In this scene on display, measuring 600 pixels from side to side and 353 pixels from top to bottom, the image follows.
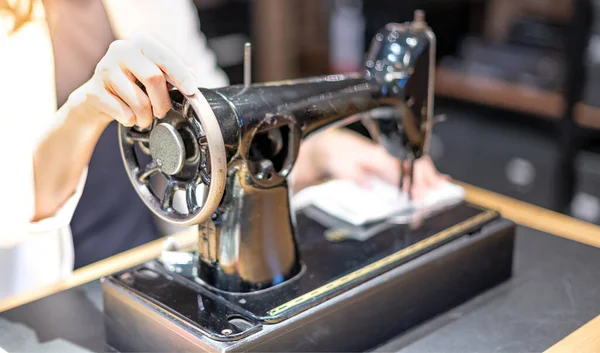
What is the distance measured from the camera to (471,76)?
2.81 meters

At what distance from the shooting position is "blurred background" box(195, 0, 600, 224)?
250 cm

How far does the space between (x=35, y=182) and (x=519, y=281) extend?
0.75 meters

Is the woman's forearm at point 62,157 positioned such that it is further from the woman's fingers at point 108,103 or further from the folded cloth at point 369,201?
the folded cloth at point 369,201

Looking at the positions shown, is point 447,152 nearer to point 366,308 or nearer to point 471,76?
point 471,76

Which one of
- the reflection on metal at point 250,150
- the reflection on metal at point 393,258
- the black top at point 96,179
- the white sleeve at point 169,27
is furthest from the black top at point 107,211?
the reflection on metal at point 393,258

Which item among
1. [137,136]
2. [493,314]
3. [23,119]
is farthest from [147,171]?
[493,314]

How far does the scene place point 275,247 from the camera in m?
1.07

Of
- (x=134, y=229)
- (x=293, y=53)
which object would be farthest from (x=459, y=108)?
(x=134, y=229)

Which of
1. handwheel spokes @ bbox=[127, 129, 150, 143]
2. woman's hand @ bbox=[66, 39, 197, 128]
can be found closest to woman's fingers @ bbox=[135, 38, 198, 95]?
woman's hand @ bbox=[66, 39, 197, 128]

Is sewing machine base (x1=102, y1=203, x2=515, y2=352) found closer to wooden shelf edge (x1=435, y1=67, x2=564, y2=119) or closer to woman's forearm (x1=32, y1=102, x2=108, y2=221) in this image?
woman's forearm (x1=32, y1=102, x2=108, y2=221)

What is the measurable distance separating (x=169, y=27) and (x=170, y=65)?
2.89 ft

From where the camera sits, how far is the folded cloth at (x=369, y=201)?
4.21 feet

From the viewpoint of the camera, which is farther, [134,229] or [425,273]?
[134,229]

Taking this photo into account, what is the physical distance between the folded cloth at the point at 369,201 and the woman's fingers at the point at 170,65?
0.40m
